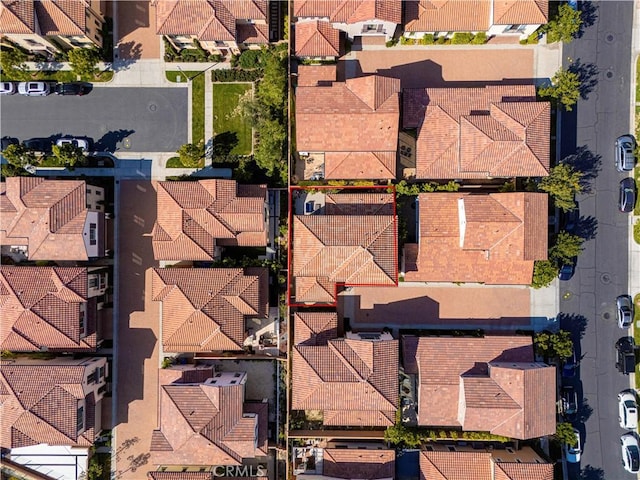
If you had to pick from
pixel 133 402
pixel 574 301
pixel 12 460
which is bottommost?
pixel 12 460

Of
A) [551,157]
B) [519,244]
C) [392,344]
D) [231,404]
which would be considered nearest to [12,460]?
[231,404]

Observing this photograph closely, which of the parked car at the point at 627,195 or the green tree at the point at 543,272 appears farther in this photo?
the parked car at the point at 627,195

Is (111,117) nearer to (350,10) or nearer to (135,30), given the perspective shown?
(135,30)

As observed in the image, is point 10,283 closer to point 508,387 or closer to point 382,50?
point 382,50

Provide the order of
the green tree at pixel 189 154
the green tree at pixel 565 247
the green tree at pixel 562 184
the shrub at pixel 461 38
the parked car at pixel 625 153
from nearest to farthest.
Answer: the green tree at pixel 562 184, the green tree at pixel 565 247, the green tree at pixel 189 154, the parked car at pixel 625 153, the shrub at pixel 461 38

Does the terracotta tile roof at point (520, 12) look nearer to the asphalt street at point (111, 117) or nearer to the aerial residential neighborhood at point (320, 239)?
the aerial residential neighborhood at point (320, 239)

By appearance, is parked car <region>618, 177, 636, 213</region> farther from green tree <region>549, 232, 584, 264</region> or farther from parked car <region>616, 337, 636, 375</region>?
parked car <region>616, 337, 636, 375</region>

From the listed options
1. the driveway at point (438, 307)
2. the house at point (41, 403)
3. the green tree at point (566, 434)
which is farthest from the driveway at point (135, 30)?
the green tree at point (566, 434)
